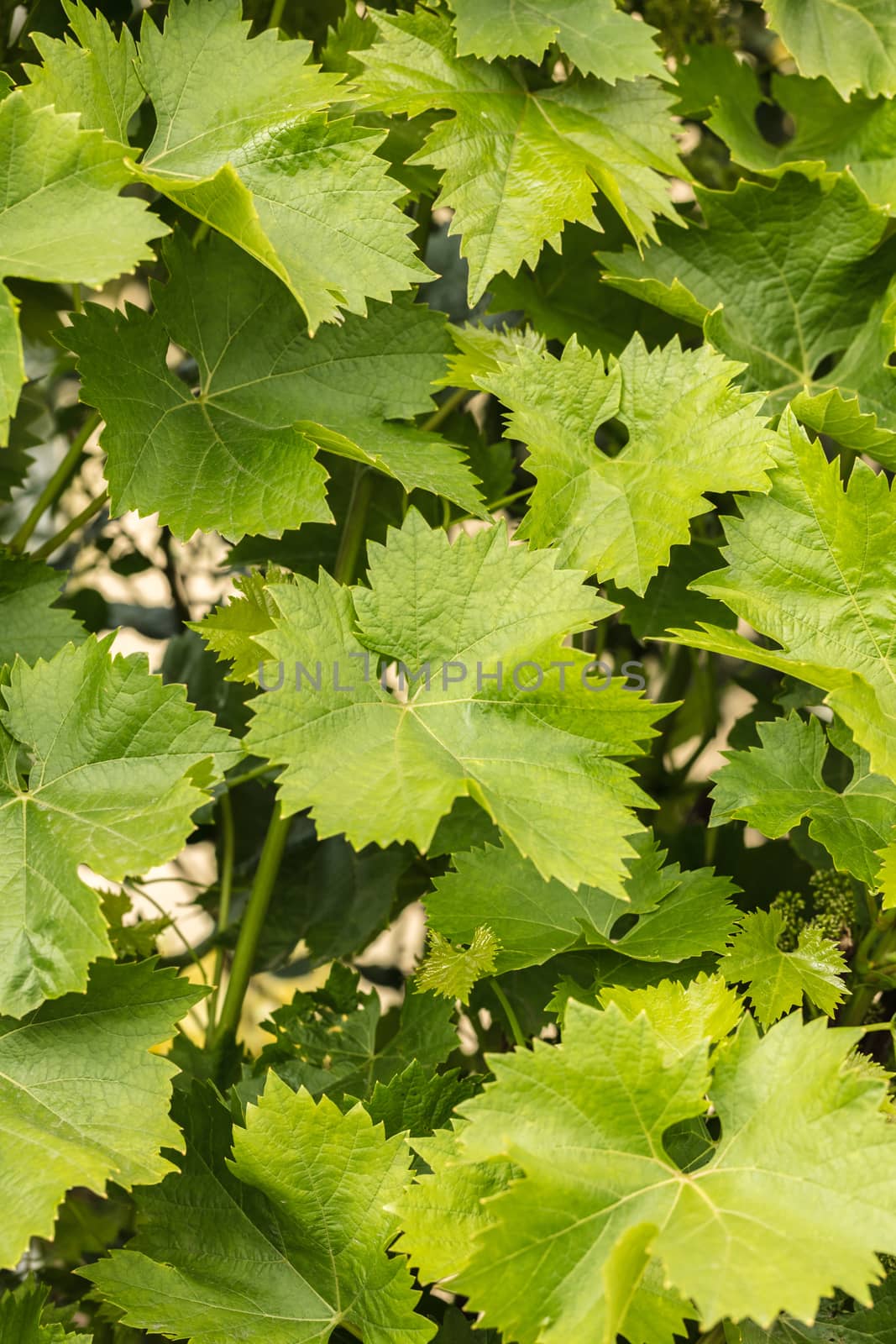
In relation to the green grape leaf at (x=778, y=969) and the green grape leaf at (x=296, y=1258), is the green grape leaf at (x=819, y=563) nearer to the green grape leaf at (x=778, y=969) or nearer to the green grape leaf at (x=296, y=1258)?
the green grape leaf at (x=778, y=969)

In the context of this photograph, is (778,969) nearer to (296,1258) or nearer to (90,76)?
(296,1258)

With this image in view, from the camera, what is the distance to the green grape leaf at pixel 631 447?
750 millimetres

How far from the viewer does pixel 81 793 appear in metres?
0.69

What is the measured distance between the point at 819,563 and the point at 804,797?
15 centimetres

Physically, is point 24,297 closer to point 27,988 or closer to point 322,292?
point 322,292

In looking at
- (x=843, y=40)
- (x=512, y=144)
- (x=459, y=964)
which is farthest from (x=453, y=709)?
(x=843, y=40)

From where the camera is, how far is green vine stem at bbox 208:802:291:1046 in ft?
3.01

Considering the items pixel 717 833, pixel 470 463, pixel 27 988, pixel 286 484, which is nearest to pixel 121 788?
pixel 27 988

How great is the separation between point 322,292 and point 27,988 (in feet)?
1.41

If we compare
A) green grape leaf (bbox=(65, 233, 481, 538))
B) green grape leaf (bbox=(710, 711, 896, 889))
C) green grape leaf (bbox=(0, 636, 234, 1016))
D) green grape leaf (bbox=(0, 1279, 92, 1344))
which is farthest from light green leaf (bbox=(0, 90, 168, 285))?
green grape leaf (bbox=(0, 1279, 92, 1344))

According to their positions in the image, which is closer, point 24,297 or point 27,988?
point 27,988

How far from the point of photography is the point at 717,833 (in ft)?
3.50

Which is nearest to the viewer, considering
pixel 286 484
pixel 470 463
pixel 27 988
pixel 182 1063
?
pixel 27 988

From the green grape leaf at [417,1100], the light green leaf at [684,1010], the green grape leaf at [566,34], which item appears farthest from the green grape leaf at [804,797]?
the green grape leaf at [566,34]
